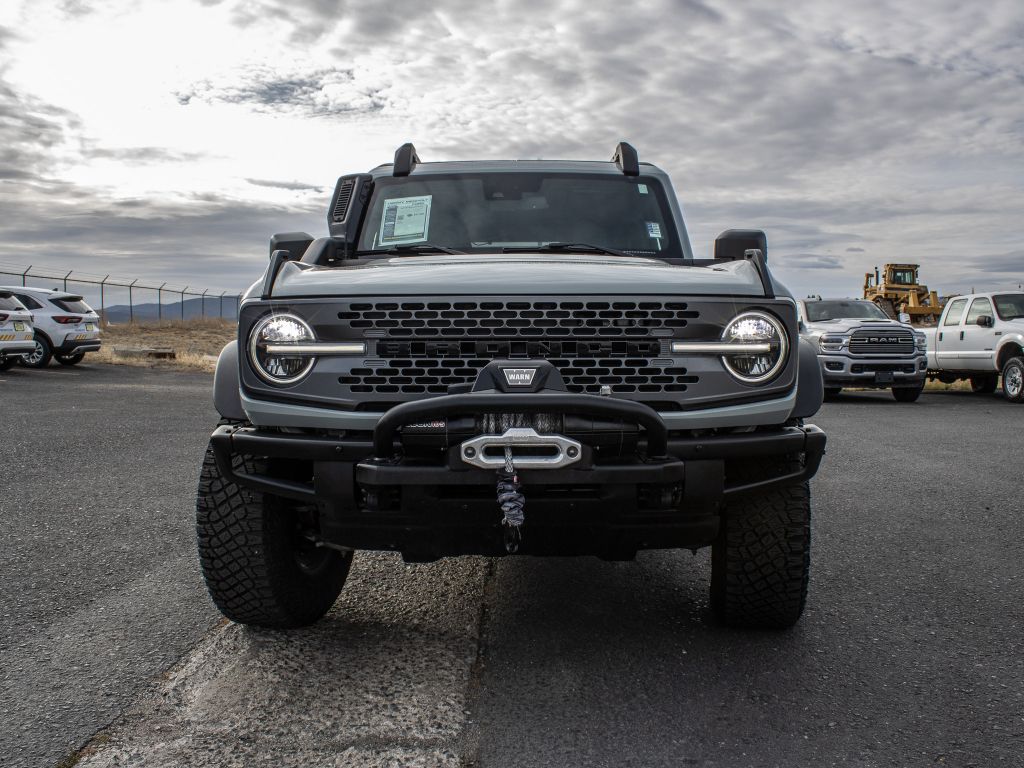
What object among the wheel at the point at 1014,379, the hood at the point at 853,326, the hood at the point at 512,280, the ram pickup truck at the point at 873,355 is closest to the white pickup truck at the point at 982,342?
the wheel at the point at 1014,379

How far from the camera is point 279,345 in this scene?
298cm

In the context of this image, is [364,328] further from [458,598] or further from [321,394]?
[458,598]

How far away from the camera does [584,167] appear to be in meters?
4.79

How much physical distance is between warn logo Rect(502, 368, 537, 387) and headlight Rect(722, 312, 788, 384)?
2.17ft

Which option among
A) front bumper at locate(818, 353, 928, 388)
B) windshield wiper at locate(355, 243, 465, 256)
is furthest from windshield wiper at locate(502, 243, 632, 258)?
front bumper at locate(818, 353, 928, 388)

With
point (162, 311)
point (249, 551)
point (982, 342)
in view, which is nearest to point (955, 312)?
point (982, 342)

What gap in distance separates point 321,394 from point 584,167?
2.40 metres

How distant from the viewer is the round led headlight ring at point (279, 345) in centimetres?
298

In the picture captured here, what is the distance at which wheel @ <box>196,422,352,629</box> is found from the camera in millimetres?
3262

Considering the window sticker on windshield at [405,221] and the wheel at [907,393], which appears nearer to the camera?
the window sticker on windshield at [405,221]

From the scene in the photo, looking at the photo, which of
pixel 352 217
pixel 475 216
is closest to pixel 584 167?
pixel 475 216

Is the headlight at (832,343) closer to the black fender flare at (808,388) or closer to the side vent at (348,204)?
the side vent at (348,204)

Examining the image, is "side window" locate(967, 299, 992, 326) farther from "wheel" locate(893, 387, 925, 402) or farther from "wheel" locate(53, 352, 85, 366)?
"wheel" locate(53, 352, 85, 366)

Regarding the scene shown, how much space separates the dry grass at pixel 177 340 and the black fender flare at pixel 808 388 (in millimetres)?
18270
